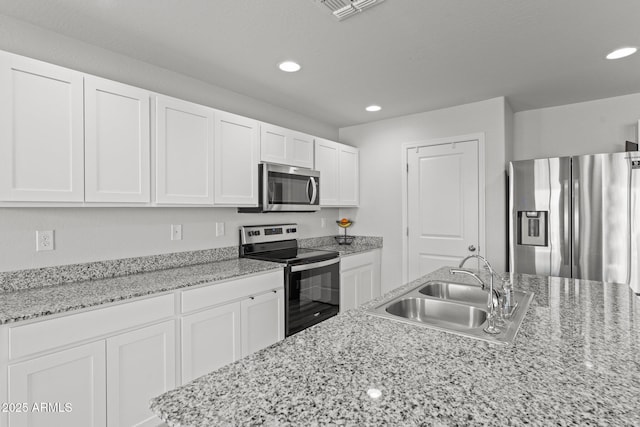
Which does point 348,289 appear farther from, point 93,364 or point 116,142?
point 116,142

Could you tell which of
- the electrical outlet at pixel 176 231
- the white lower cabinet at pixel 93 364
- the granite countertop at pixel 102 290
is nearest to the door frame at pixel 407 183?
the granite countertop at pixel 102 290

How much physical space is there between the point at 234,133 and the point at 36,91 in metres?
1.27

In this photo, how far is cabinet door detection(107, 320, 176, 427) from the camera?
1.70m

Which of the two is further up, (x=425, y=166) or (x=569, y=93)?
(x=569, y=93)

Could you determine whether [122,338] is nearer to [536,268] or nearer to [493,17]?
[493,17]

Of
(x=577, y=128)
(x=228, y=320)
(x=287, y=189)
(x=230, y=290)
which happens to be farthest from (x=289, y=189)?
(x=577, y=128)

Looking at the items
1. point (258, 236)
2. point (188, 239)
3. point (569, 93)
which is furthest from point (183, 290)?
point (569, 93)

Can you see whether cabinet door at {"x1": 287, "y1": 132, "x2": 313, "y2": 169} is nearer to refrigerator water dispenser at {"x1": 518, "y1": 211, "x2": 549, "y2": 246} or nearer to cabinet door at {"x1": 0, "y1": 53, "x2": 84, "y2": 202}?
cabinet door at {"x1": 0, "y1": 53, "x2": 84, "y2": 202}

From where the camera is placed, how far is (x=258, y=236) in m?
3.17

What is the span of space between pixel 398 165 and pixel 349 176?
611 millimetres

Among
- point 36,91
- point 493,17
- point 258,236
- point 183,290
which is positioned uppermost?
point 493,17

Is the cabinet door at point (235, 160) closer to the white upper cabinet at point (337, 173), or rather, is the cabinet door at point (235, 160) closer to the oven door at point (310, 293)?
the oven door at point (310, 293)

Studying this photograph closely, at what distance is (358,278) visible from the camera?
364 centimetres

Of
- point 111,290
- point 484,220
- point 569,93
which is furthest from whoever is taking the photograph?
point 484,220
